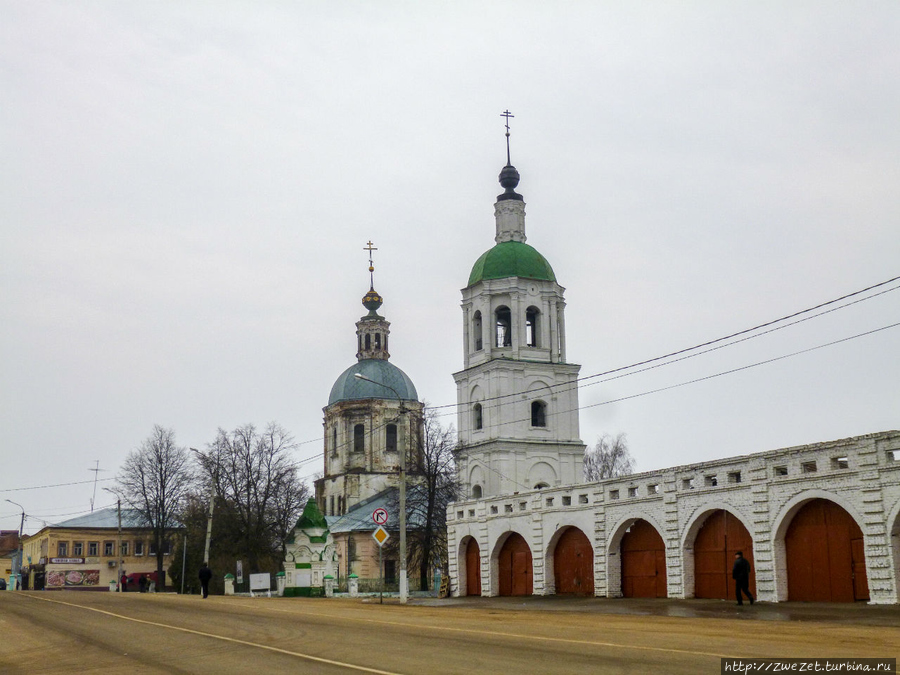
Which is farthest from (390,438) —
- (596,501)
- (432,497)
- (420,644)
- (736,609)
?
(420,644)

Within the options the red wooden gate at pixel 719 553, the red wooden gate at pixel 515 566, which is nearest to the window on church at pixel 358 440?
the red wooden gate at pixel 515 566

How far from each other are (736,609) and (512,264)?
31.4m

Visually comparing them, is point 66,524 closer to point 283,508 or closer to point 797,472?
point 283,508

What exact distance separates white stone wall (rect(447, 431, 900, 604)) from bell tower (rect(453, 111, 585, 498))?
1071 cm

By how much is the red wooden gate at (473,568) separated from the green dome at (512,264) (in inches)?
616

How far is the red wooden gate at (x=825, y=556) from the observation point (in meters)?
24.0

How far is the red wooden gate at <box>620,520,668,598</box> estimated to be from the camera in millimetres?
30766

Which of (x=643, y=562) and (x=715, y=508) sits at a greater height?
(x=715, y=508)

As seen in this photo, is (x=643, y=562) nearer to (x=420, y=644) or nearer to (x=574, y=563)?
(x=574, y=563)

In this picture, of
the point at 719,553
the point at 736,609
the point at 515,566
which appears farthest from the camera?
the point at 515,566

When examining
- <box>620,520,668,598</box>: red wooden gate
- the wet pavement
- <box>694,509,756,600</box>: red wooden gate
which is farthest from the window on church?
<box>694,509,756,600</box>: red wooden gate

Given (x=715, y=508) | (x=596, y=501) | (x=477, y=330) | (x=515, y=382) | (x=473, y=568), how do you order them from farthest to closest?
(x=477, y=330) → (x=515, y=382) → (x=473, y=568) → (x=596, y=501) → (x=715, y=508)

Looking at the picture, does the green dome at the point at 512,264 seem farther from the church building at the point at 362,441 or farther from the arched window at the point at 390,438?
the arched window at the point at 390,438

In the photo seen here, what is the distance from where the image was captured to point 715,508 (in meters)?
27.9
